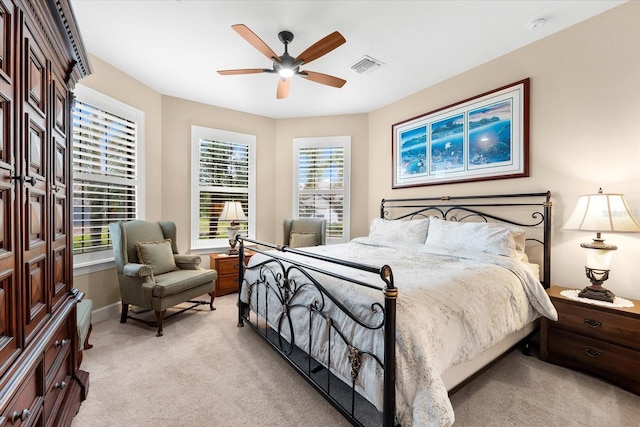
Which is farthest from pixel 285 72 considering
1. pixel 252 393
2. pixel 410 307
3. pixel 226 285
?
pixel 226 285

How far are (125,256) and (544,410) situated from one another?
3843 millimetres

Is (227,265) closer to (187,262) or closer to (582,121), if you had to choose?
(187,262)

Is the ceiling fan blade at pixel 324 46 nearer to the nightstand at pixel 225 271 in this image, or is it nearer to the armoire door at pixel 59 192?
the armoire door at pixel 59 192

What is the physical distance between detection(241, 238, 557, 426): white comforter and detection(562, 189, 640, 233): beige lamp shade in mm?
555

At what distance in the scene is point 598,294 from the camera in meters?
2.17

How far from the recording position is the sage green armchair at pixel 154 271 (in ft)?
9.26

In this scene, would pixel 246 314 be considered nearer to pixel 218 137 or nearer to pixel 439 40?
pixel 218 137

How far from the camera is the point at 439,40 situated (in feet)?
9.01

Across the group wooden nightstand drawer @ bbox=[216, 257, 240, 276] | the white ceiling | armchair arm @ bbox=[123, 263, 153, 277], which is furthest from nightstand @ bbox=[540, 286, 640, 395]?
armchair arm @ bbox=[123, 263, 153, 277]

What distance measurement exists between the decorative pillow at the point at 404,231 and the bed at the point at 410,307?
0.02 meters

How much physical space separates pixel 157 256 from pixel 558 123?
4457 mm

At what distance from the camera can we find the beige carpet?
171 centimetres

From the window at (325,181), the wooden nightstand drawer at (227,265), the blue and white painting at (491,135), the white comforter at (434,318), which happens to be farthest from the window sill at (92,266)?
the blue and white painting at (491,135)

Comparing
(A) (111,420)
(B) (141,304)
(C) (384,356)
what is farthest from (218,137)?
(C) (384,356)
